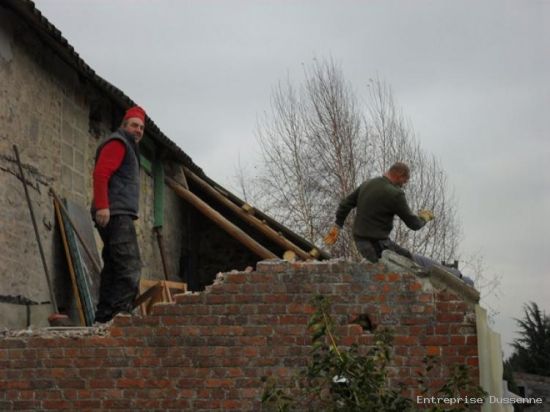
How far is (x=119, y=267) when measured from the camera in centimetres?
671

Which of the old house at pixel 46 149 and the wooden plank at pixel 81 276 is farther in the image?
the wooden plank at pixel 81 276

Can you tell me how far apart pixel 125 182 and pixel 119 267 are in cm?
69

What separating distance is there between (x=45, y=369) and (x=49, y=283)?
208 centimetres

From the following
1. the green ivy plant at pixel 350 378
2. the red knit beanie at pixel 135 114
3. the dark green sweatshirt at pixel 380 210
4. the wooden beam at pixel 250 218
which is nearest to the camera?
the green ivy plant at pixel 350 378

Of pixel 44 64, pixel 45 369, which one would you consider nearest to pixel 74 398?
pixel 45 369

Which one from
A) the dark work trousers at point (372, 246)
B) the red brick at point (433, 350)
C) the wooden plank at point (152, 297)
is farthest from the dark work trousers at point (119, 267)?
the red brick at point (433, 350)

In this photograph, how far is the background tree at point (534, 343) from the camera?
2072 centimetres

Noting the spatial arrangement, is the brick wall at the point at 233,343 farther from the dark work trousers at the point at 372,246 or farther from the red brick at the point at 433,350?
the dark work trousers at the point at 372,246

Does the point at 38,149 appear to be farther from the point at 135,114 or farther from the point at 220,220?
the point at 220,220

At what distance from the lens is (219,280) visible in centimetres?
585

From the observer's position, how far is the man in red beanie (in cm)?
661

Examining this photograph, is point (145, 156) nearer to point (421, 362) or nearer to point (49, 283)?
point (49, 283)

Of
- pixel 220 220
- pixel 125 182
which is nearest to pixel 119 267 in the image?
pixel 125 182

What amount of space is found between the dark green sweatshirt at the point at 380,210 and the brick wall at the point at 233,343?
1939 millimetres
